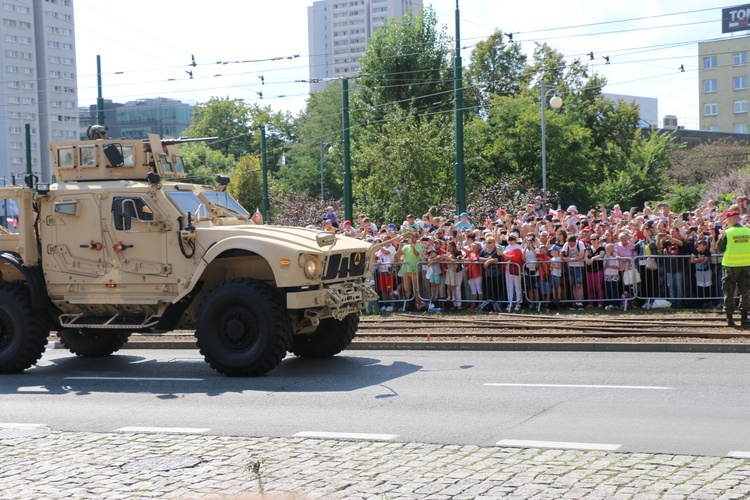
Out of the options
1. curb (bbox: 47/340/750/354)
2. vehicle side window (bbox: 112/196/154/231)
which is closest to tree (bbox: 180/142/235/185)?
curb (bbox: 47/340/750/354)

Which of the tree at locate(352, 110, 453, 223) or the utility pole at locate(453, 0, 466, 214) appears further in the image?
the tree at locate(352, 110, 453, 223)

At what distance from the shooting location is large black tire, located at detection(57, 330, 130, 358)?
A: 611 inches

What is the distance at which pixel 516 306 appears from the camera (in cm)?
1925

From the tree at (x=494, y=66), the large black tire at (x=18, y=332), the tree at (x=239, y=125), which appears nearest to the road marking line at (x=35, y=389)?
the large black tire at (x=18, y=332)

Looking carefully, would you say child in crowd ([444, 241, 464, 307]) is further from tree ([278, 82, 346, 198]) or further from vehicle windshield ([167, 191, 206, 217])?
tree ([278, 82, 346, 198])

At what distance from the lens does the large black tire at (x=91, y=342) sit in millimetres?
15523

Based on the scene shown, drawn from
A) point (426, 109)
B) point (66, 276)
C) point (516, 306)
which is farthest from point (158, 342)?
point (426, 109)

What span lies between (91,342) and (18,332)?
6.48 ft

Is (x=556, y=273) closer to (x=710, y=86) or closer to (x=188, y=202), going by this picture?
(x=188, y=202)

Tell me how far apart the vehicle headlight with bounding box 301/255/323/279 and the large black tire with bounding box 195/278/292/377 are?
20.6 inches

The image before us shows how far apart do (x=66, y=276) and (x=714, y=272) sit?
11.5 metres

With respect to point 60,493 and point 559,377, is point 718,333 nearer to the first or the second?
point 559,377

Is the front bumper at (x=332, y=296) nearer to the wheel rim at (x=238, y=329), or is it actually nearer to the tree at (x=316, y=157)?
the wheel rim at (x=238, y=329)

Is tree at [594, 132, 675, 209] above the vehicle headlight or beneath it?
above
